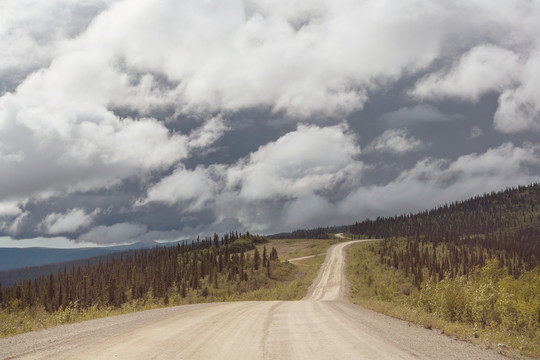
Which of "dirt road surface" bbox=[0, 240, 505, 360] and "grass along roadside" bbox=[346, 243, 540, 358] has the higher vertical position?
"dirt road surface" bbox=[0, 240, 505, 360]

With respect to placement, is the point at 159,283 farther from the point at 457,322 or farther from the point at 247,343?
the point at 247,343

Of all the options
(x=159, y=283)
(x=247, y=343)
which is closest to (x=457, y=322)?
(x=247, y=343)

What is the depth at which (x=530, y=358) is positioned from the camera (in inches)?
371

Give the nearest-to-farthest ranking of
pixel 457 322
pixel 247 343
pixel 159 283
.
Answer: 1. pixel 247 343
2. pixel 457 322
3. pixel 159 283

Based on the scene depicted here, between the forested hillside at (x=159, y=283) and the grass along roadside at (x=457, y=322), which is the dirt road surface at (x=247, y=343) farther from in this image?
the forested hillside at (x=159, y=283)

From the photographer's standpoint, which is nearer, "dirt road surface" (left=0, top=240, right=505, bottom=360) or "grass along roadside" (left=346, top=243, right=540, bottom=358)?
"dirt road surface" (left=0, top=240, right=505, bottom=360)

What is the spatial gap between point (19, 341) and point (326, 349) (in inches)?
399

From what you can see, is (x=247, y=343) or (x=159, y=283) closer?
(x=247, y=343)

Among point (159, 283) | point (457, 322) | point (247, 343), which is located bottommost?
point (159, 283)

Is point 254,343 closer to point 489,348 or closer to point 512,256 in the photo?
point 489,348

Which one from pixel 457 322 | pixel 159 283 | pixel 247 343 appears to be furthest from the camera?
pixel 159 283

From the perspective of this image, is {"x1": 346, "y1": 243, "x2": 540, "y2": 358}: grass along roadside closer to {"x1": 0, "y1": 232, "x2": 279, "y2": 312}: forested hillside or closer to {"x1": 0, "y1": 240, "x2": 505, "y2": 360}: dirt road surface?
{"x1": 0, "y1": 240, "x2": 505, "y2": 360}: dirt road surface

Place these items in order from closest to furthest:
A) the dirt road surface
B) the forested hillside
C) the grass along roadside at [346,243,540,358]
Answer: the dirt road surface
the grass along roadside at [346,243,540,358]
the forested hillside

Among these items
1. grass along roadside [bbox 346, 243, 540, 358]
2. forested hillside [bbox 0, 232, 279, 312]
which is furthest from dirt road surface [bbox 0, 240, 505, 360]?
forested hillside [bbox 0, 232, 279, 312]
